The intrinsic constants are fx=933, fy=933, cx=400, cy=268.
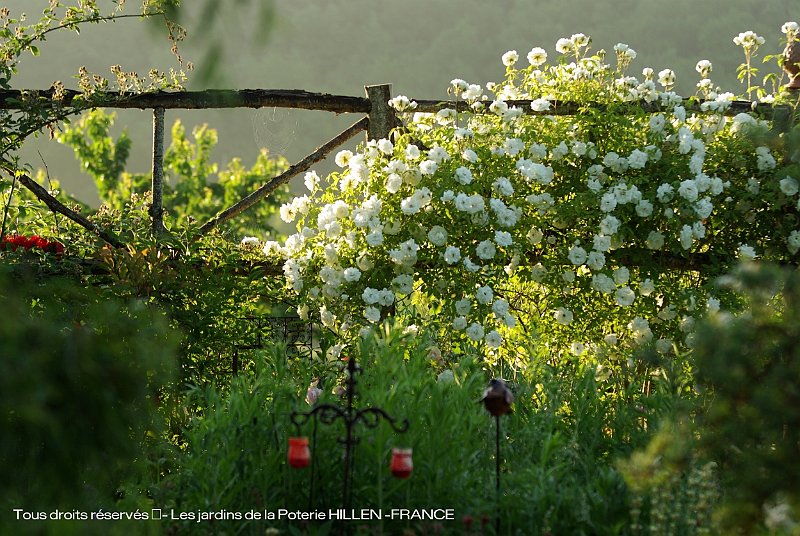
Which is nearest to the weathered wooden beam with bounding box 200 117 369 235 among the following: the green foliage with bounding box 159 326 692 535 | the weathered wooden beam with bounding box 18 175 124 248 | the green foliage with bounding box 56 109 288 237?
the weathered wooden beam with bounding box 18 175 124 248

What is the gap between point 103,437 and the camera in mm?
2088

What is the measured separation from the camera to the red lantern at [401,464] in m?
2.25

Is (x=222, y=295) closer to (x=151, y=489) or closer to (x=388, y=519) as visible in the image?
(x=151, y=489)

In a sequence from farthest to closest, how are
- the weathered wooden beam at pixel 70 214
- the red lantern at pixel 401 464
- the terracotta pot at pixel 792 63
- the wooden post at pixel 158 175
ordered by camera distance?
the terracotta pot at pixel 792 63
the wooden post at pixel 158 175
the weathered wooden beam at pixel 70 214
the red lantern at pixel 401 464

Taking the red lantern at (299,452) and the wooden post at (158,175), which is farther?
the wooden post at (158,175)

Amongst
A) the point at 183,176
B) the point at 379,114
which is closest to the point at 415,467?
the point at 379,114

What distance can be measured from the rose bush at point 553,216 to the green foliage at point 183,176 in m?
14.3

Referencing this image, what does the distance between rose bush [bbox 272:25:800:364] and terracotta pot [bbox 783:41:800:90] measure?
0.59m

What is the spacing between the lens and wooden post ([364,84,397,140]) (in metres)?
5.06

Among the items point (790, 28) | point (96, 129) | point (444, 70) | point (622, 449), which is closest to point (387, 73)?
point (444, 70)

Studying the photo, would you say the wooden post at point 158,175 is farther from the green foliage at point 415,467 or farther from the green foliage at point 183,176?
the green foliage at point 183,176

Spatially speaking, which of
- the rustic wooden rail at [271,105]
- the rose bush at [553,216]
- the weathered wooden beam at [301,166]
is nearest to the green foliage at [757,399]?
the rose bush at [553,216]

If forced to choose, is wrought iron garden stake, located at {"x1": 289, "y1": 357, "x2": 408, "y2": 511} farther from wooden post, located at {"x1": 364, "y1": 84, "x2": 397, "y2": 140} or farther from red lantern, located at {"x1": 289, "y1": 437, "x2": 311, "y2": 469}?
wooden post, located at {"x1": 364, "y1": 84, "x2": 397, "y2": 140}

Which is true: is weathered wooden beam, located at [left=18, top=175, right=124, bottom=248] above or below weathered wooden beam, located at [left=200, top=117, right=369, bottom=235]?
below
